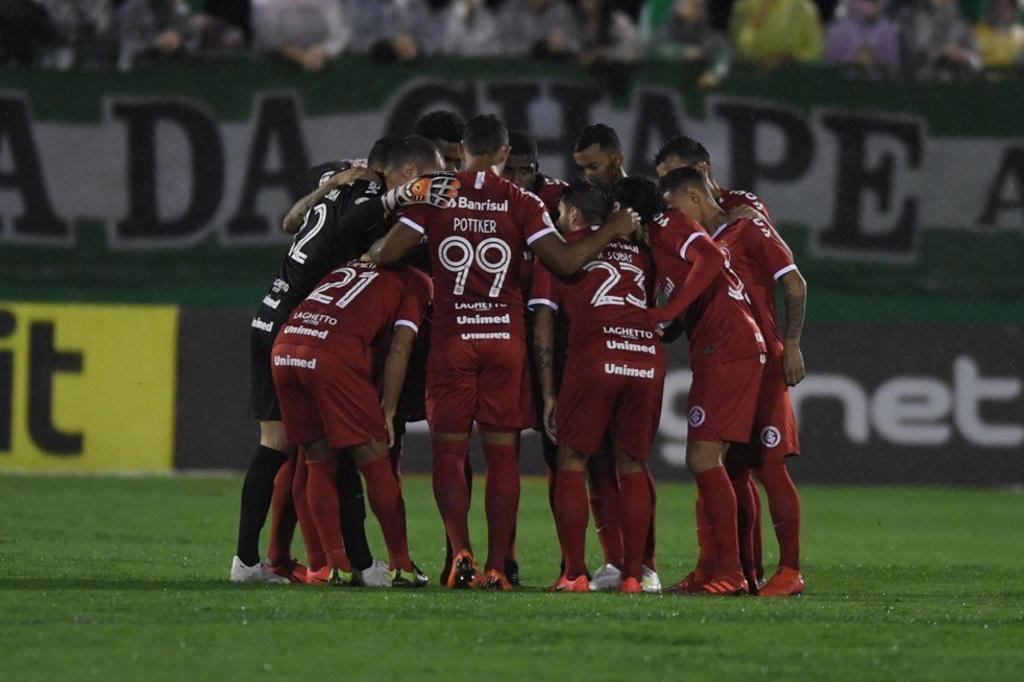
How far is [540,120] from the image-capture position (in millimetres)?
15039

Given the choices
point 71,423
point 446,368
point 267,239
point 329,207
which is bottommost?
point 71,423

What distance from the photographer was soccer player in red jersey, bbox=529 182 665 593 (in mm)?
8133

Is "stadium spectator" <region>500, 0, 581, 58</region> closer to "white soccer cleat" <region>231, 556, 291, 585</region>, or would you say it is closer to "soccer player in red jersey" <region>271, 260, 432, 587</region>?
"soccer player in red jersey" <region>271, 260, 432, 587</region>

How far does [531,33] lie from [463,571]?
861 cm

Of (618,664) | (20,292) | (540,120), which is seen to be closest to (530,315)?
(618,664)

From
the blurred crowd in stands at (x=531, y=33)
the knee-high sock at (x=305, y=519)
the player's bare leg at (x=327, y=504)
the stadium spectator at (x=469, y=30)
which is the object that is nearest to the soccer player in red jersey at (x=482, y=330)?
the player's bare leg at (x=327, y=504)

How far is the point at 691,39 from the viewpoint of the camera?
15.9m

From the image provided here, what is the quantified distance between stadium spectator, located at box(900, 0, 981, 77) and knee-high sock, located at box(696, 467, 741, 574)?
8519mm

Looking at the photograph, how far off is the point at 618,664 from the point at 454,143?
155 inches

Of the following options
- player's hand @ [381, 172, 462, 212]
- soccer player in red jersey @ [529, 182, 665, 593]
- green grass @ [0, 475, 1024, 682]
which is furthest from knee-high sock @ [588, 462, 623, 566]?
player's hand @ [381, 172, 462, 212]

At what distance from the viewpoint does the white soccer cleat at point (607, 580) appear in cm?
833

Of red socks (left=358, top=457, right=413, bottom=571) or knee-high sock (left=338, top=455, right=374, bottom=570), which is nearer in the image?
red socks (left=358, top=457, right=413, bottom=571)

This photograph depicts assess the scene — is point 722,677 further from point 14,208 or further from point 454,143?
point 14,208

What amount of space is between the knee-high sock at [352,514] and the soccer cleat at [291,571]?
0.27 meters
